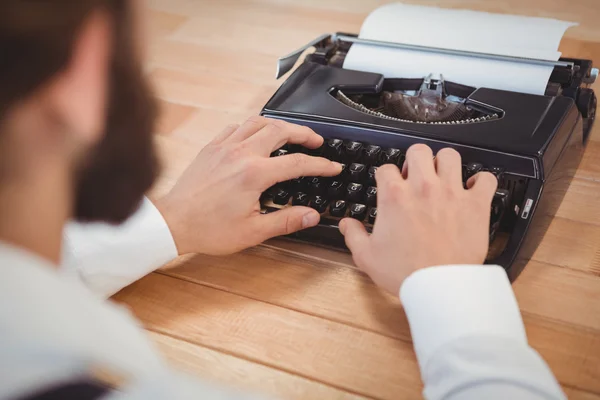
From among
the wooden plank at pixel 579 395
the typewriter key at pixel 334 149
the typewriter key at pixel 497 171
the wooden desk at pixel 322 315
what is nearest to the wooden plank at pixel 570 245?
the wooden desk at pixel 322 315

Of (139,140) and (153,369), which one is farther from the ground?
(139,140)

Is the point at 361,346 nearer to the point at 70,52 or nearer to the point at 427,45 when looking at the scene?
the point at 70,52

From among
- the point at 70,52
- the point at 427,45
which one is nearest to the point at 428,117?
the point at 427,45

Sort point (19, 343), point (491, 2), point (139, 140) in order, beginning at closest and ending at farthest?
point (19, 343), point (139, 140), point (491, 2)

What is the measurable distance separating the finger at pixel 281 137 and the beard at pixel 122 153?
1.33 feet

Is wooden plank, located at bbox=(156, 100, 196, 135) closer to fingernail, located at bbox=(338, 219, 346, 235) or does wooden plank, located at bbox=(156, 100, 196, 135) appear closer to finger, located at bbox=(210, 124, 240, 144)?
finger, located at bbox=(210, 124, 240, 144)

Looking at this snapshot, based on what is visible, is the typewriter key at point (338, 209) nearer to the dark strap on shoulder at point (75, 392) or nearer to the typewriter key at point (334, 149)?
the typewriter key at point (334, 149)

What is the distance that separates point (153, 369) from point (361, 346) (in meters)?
0.39

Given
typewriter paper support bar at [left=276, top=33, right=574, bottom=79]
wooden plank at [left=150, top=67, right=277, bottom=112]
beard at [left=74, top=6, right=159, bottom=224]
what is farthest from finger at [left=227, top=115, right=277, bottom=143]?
beard at [left=74, top=6, right=159, bottom=224]

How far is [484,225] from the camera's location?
35.5 inches

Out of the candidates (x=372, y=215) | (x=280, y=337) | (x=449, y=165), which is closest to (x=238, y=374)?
(x=280, y=337)

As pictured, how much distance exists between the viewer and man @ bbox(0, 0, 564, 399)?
1.54ft

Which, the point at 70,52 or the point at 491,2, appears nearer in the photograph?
the point at 70,52

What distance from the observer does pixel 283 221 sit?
1.02 meters
